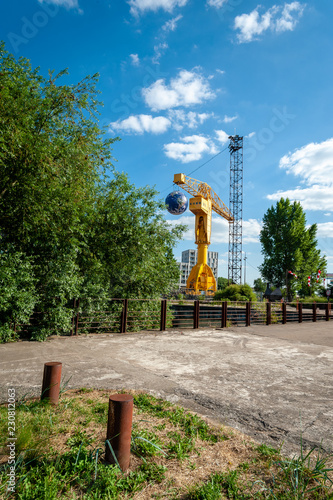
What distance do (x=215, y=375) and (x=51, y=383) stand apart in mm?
2924

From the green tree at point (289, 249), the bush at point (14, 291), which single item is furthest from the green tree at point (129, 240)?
the green tree at point (289, 249)

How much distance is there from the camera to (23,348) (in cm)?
656

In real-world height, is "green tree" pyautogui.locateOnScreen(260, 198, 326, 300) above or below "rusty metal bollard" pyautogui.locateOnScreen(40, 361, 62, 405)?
above

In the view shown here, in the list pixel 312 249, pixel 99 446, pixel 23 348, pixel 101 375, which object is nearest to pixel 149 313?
pixel 23 348

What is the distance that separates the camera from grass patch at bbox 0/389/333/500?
2006 millimetres

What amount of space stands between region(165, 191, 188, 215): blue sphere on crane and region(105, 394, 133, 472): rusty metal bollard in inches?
1123

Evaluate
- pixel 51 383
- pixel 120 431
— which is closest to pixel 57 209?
pixel 51 383

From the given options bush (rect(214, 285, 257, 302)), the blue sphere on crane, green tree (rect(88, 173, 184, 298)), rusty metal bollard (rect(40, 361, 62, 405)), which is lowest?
rusty metal bollard (rect(40, 361, 62, 405))

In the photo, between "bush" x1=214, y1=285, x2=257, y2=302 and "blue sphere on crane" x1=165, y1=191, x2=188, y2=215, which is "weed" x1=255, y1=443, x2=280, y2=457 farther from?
"blue sphere on crane" x1=165, y1=191, x2=188, y2=215

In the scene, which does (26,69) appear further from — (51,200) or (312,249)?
(312,249)

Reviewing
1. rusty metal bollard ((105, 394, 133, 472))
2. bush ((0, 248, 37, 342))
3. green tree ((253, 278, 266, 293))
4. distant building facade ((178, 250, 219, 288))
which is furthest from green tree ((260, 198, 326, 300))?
distant building facade ((178, 250, 219, 288))

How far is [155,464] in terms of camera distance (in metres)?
2.33

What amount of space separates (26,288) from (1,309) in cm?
77

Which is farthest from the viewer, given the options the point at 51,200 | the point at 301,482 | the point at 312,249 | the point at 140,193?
the point at 312,249
